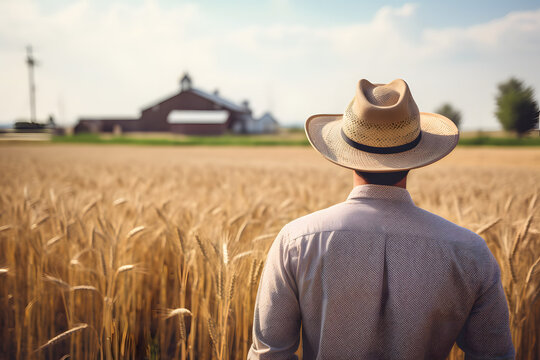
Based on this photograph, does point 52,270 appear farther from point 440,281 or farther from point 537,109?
point 537,109

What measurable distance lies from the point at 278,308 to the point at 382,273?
349 millimetres

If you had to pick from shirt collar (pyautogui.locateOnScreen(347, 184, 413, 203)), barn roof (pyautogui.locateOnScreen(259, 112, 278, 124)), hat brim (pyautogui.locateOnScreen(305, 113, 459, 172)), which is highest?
barn roof (pyautogui.locateOnScreen(259, 112, 278, 124))

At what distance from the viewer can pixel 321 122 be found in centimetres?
147

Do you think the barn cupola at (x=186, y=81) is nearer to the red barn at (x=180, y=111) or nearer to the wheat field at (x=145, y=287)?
the red barn at (x=180, y=111)

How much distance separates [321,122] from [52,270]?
207cm

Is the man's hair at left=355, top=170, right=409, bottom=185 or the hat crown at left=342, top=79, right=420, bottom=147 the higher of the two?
the hat crown at left=342, top=79, right=420, bottom=147

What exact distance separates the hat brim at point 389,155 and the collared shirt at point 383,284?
9cm

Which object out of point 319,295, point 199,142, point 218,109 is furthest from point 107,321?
point 218,109

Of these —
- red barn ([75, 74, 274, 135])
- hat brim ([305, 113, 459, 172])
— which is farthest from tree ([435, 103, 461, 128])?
red barn ([75, 74, 274, 135])

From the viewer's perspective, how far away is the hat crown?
108 cm

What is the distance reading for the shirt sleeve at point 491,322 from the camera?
104cm

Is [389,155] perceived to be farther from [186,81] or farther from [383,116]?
[186,81]

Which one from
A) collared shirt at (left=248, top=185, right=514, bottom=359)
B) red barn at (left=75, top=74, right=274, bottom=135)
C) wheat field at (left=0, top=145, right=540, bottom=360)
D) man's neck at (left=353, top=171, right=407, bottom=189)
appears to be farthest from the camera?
red barn at (left=75, top=74, right=274, bottom=135)

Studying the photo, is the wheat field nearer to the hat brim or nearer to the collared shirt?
the collared shirt
